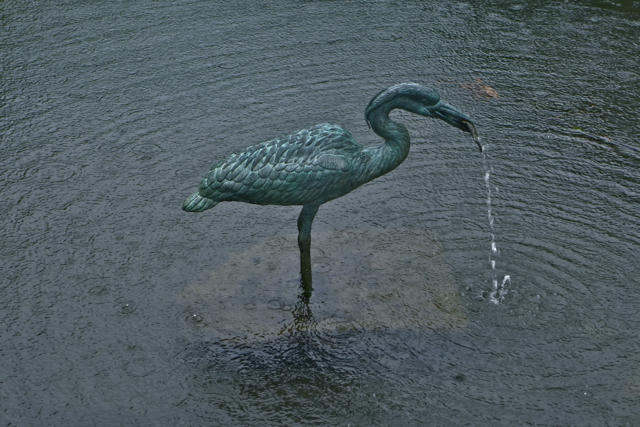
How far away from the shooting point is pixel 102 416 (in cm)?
1086

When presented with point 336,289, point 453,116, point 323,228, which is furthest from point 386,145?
point 323,228

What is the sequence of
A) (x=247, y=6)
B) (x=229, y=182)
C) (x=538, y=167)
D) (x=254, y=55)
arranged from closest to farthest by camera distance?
(x=229, y=182)
(x=538, y=167)
(x=254, y=55)
(x=247, y=6)

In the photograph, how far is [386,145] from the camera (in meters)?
11.8

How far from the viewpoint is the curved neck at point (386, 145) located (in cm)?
1162

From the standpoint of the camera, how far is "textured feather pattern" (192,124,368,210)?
11.4 m

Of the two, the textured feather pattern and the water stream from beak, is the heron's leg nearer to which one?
the textured feather pattern

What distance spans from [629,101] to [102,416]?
11.0 m

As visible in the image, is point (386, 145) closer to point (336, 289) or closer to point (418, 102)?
point (418, 102)

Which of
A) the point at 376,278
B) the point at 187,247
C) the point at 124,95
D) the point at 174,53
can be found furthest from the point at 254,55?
the point at 376,278

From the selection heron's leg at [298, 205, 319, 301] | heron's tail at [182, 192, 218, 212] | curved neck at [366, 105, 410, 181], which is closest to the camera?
curved neck at [366, 105, 410, 181]

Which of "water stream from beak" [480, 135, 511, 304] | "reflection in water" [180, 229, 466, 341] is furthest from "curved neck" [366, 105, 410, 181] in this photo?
"reflection in water" [180, 229, 466, 341]

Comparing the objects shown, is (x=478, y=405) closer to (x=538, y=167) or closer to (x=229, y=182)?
(x=229, y=182)

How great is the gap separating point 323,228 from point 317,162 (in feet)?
9.07

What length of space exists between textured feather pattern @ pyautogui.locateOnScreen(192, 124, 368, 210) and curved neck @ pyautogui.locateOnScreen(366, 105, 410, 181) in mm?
140
